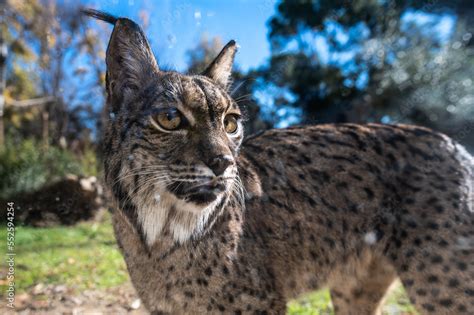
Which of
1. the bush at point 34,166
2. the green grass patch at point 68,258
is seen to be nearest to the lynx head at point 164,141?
the green grass patch at point 68,258

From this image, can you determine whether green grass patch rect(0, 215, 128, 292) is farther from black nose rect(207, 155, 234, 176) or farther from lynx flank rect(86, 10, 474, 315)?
black nose rect(207, 155, 234, 176)

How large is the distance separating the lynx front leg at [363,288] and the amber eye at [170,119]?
6.19 feet

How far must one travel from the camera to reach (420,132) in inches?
140

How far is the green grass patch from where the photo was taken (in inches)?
246

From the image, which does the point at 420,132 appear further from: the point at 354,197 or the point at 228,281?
the point at 228,281

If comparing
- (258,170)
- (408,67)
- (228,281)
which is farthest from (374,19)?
(228,281)

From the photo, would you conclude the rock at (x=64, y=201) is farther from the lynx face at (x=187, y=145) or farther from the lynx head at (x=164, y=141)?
the lynx face at (x=187, y=145)

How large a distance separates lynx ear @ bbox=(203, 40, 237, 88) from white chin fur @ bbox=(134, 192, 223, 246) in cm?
97

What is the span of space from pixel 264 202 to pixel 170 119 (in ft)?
3.63

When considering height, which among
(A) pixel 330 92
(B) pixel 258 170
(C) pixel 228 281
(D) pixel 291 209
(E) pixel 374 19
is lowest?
(C) pixel 228 281

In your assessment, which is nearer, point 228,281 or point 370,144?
point 228,281

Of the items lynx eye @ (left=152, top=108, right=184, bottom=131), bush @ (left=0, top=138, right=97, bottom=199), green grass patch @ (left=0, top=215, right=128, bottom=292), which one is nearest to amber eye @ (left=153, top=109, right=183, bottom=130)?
lynx eye @ (left=152, top=108, right=184, bottom=131)

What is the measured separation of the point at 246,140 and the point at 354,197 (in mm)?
989

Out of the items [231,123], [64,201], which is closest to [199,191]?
[231,123]
